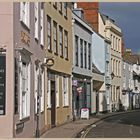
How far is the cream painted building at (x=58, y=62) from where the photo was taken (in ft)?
95.2

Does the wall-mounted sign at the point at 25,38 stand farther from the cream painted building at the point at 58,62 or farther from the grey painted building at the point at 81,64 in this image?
the grey painted building at the point at 81,64

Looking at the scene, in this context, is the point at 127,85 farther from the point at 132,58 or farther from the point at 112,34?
the point at 112,34

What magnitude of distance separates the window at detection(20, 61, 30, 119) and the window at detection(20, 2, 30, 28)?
152 centimetres

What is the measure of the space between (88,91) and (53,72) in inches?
717

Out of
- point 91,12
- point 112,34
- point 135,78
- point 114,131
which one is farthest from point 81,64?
point 135,78

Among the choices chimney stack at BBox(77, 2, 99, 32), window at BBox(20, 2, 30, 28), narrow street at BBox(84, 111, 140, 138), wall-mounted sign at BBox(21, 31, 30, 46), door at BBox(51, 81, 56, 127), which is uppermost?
chimney stack at BBox(77, 2, 99, 32)

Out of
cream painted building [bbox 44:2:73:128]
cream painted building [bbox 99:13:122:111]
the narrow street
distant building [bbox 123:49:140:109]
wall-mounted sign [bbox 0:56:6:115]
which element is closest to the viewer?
wall-mounted sign [bbox 0:56:6:115]

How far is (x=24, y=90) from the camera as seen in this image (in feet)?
65.6

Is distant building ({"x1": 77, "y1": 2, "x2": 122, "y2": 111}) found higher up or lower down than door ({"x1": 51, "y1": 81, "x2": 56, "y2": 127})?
higher up

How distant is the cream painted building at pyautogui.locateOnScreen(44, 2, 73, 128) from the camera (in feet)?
95.2

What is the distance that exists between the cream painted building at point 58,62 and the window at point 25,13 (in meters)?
6.80

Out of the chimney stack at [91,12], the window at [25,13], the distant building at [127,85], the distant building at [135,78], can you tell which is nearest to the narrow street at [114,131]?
the window at [25,13]

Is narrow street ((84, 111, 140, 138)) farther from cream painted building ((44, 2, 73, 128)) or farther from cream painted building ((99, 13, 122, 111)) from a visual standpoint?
cream painted building ((99, 13, 122, 111))

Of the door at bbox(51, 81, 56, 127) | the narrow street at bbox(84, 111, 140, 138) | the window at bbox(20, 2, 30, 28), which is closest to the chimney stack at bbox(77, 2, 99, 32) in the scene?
the narrow street at bbox(84, 111, 140, 138)
